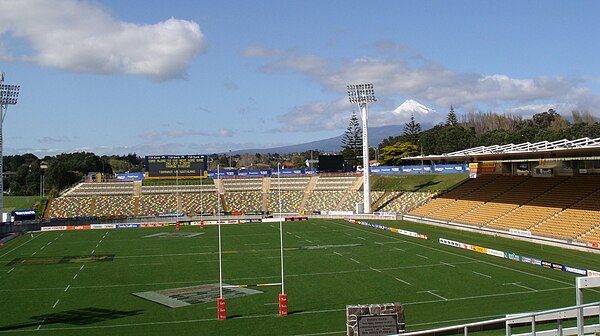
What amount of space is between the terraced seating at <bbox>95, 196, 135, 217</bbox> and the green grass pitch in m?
27.4

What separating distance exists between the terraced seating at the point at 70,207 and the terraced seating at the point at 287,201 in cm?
2636

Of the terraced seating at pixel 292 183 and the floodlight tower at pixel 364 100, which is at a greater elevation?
the floodlight tower at pixel 364 100

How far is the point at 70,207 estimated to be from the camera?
83.6m

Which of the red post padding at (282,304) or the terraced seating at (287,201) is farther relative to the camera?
the terraced seating at (287,201)

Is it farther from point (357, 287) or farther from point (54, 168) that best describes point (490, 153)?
point (54, 168)

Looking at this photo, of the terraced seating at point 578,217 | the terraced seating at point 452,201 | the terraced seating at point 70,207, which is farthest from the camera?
the terraced seating at point 70,207

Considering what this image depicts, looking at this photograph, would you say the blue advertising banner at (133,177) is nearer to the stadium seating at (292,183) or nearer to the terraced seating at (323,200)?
the stadium seating at (292,183)

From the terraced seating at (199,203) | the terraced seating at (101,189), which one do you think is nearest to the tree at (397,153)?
the terraced seating at (199,203)

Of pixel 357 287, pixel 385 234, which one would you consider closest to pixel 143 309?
pixel 357 287

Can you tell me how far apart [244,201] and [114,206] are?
19.2 m

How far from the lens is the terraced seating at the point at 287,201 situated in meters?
87.3

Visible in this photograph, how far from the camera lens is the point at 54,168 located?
111m

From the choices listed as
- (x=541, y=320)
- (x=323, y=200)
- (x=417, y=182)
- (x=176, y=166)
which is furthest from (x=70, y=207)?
(x=541, y=320)

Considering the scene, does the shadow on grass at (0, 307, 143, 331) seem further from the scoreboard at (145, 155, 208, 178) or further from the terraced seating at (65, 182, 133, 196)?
the terraced seating at (65, 182, 133, 196)
